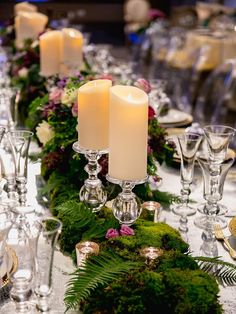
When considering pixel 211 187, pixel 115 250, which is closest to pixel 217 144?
pixel 211 187

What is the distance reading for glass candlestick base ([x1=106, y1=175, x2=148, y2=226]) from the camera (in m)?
1.42

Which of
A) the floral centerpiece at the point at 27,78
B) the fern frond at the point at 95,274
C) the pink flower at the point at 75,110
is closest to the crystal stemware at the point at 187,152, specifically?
the pink flower at the point at 75,110

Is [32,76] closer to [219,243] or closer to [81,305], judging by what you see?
[219,243]

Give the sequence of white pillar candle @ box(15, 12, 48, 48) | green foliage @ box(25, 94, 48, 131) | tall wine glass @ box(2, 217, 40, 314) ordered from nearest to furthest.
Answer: tall wine glass @ box(2, 217, 40, 314)
green foliage @ box(25, 94, 48, 131)
white pillar candle @ box(15, 12, 48, 48)

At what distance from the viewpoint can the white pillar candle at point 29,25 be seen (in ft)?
11.8

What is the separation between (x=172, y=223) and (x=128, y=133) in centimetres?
46

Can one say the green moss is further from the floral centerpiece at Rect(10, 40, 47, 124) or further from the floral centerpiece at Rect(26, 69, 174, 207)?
the floral centerpiece at Rect(10, 40, 47, 124)

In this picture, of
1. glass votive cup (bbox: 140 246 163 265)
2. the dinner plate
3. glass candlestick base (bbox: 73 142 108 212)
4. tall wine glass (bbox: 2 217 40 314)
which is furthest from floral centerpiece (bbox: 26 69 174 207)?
the dinner plate

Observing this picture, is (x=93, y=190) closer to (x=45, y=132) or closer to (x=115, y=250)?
(x=115, y=250)

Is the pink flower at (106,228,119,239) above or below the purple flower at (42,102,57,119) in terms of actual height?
below

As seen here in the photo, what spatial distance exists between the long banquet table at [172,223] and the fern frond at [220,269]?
0.10ft

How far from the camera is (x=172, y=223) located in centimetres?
174

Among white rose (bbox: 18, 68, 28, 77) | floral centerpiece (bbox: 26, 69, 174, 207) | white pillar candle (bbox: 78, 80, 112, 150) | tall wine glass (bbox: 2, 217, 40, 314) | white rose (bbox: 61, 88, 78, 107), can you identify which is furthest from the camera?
white rose (bbox: 18, 68, 28, 77)

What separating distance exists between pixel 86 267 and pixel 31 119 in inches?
48.4
